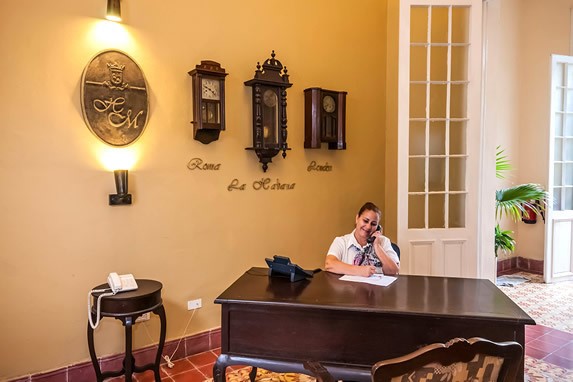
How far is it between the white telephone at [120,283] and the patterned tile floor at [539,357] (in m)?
0.74

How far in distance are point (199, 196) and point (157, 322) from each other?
991 millimetres

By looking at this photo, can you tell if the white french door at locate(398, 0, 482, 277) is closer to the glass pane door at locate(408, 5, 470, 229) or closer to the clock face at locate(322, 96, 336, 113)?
the glass pane door at locate(408, 5, 470, 229)

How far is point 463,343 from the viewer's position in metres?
1.41

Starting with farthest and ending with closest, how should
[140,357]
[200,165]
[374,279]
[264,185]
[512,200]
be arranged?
[512,200], [264,185], [200,165], [140,357], [374,279]

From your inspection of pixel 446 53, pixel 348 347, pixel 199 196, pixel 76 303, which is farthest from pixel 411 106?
pixel 76 303

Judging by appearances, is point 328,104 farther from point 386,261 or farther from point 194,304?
point 194,304

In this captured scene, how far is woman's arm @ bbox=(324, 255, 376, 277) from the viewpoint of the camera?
2.63 m

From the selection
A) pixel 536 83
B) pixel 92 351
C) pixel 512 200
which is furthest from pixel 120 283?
pixel 536 83

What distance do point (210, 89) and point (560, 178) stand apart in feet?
15.2

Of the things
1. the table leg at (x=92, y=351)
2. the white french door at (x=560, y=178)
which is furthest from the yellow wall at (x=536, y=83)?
the table leg at (x=92, y=351)

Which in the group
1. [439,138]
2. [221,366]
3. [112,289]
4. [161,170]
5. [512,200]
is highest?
[439,138]

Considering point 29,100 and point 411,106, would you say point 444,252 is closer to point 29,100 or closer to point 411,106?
point 411,106

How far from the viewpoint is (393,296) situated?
89.0 inches

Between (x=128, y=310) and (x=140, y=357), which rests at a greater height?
(x=128, y=310)
